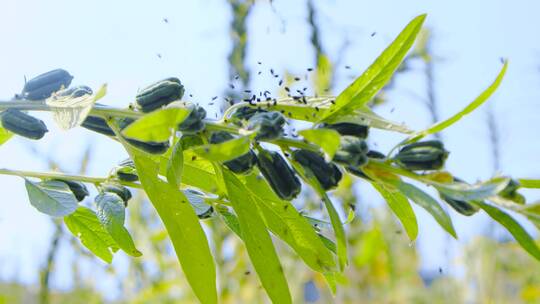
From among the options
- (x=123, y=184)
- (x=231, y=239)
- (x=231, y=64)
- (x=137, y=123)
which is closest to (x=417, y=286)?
(x=231, y=239)

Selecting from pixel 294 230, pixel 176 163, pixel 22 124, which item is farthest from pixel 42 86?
pixel 294 230

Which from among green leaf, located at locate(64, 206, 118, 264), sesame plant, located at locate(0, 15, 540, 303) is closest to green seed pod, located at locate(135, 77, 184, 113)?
sesame plant, located at locate(0, 15, 540, 303)

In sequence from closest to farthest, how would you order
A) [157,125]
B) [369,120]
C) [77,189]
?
1. [157,125]
2. [369,120]
3. [77,189]

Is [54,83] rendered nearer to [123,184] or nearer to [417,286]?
[123,184]

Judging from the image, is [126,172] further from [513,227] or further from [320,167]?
[513,227]

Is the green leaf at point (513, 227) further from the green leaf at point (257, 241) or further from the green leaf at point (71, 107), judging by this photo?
the green leaf at point (71, 107)

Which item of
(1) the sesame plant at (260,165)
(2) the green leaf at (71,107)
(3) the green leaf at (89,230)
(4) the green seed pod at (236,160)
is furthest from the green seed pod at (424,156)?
(3) the green leaf at (89,230)
